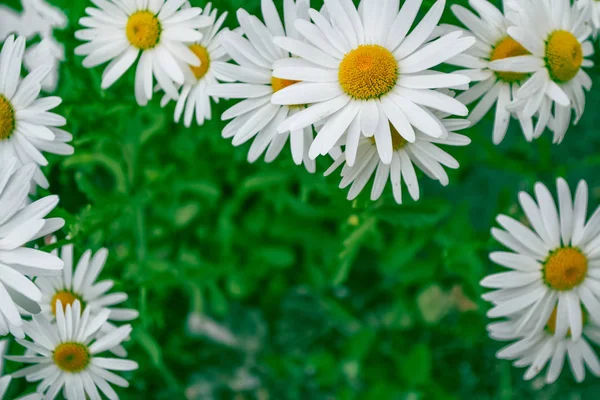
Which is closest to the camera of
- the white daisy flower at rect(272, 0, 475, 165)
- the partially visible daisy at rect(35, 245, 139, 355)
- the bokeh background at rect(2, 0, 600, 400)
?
the white daisy flower at rect(272, 0, 475, 165)

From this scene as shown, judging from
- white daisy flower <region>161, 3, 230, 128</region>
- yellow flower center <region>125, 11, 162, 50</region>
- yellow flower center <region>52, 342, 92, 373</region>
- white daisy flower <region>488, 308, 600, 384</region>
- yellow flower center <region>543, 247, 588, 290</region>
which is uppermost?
yellow flower center <region>125, 11, 162, 50</region>

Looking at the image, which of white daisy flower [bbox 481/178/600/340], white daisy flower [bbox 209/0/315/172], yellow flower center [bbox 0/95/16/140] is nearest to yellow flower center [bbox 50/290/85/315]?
yellow flower center [bbox 0/95/16/140]

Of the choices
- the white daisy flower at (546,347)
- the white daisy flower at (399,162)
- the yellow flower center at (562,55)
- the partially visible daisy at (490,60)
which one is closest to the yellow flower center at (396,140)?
the white daisy flower at (399,162)

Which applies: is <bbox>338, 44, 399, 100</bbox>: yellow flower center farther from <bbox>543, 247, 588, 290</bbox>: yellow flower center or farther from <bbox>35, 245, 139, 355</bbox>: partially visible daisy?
<bbox>35, 245, 139, 355</bbox>: partially visible daisy

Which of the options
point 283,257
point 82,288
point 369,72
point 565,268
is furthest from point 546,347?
point 82,288

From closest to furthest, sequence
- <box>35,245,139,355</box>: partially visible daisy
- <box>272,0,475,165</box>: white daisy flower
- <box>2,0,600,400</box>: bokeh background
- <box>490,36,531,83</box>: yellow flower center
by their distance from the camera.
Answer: <box>272,0,475,165</box>: white daisy flower → <box>490,36,531,83</box>: yellow flower center → <box>35,245,139,355</box>: partially visible daisy → <box>2,0,600,400</box>: bokeh background

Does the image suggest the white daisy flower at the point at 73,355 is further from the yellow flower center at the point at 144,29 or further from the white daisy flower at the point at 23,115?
the yellow flower center at the point at 144,29
